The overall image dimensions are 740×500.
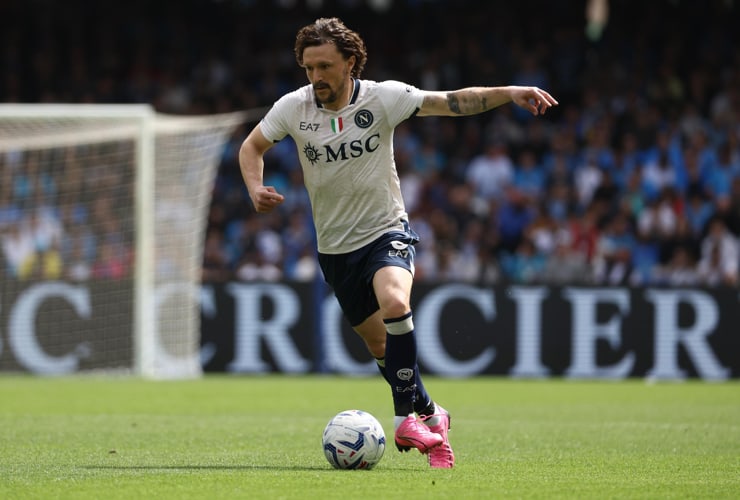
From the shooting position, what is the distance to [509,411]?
456 inches

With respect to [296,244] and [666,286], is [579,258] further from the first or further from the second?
[296,244]

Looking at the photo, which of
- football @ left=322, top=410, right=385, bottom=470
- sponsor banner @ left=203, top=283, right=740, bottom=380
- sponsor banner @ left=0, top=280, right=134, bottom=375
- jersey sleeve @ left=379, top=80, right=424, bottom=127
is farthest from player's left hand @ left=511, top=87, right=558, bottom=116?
sponsor banner @ left=0, top=280, right=134, bottom=375

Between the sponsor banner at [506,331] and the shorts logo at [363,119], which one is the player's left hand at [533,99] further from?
the sponsor banner at [506,331]

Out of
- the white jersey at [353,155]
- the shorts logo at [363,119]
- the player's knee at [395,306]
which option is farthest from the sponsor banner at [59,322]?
the player's knee at [395,306]

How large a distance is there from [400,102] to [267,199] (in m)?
1.07

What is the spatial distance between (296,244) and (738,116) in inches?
323

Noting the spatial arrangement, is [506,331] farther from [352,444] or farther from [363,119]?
[352,444]

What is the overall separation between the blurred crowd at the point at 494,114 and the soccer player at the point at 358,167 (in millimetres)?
9933

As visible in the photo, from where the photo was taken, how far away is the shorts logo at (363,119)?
722 cm

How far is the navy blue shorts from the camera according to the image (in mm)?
7164

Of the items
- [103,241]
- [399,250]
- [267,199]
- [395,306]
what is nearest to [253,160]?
[267,199]

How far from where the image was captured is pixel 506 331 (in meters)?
17.1

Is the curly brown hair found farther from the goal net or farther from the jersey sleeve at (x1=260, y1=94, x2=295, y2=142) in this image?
the goal net

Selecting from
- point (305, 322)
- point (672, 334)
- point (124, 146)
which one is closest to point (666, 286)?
point (672, 334)
